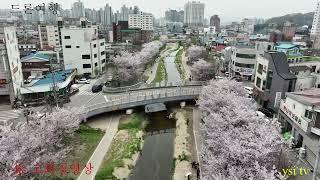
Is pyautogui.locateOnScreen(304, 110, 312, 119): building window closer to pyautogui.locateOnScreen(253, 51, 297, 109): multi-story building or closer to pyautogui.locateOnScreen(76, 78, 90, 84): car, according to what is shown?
pyautogui.locateOnScreen(253, 51, 297, 109): multi-story building

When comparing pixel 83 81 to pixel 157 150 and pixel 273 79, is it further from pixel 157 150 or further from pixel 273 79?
pixel 273 79

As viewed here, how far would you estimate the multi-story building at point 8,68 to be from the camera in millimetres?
32938

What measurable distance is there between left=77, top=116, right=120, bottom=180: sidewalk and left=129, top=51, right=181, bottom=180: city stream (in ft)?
10.7

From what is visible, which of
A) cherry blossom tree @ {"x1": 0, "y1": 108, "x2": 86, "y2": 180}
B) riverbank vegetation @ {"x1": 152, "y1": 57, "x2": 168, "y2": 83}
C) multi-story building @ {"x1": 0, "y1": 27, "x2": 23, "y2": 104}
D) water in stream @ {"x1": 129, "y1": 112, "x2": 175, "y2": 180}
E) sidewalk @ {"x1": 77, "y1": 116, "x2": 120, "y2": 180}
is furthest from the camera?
riverbank vegetation @ {"x1": 152, "y1": 57, "x2": 168, "y2": 83}

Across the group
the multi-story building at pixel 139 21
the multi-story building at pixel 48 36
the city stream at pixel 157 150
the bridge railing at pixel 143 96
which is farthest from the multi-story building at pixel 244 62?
the multi-story building at pixel 139 21

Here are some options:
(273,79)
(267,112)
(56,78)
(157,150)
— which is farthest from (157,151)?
(56,78)

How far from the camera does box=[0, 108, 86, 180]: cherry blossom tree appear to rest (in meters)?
15.9

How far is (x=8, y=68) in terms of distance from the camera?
110 ft

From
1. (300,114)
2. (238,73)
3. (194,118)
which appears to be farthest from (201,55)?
(300,114)

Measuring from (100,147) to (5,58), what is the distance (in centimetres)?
1833

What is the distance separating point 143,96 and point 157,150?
11833 mm

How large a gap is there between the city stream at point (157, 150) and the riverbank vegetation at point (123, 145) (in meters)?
0.99

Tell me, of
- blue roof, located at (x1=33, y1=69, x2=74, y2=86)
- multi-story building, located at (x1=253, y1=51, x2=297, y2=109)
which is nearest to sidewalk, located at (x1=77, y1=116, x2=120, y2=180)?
blue roof, located at (x1=33, y1=69, x2=74, y2=86)

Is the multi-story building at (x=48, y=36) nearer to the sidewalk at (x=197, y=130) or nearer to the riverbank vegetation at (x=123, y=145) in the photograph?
the riverbank vegetation at (x=123, y=145)
